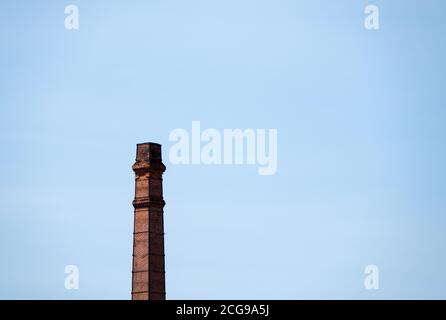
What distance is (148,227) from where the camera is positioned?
89.1 ft

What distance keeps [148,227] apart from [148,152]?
Answer: 189 cm

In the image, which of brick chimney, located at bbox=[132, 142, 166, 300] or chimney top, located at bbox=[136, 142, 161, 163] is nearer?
brick chimney, located at bbox=[132, 142, 166, 300]

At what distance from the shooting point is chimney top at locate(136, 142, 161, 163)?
89.9 feet

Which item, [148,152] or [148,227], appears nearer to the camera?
[148,227]

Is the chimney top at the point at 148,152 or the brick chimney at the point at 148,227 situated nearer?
the brick chimney at the point at 148,227

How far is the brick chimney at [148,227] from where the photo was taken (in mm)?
27030

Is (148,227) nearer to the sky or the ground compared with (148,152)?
nearer to the ground

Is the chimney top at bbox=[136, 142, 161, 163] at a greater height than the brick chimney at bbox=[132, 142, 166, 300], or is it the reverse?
the chimney top at bbox=[136, 142, 161, 163]
